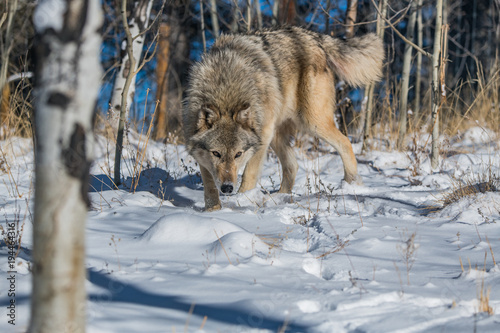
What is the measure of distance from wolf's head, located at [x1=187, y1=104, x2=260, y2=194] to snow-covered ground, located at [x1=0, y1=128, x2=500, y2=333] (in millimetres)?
384

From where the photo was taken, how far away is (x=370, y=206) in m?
4.17

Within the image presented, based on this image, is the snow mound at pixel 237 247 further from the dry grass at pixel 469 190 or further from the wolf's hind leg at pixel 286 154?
the wolf's hind leg at pixel 286 154

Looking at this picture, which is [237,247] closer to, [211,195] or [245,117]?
[211,195]

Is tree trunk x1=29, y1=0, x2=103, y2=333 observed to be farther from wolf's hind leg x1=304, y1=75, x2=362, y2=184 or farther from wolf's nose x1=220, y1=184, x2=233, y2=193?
wolf's hind leg x1=304, y1=75, x2=362, y2=184

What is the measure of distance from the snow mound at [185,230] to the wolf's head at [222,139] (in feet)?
4.44

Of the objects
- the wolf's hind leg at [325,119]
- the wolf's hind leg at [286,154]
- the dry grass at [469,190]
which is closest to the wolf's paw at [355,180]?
the wolf's hind leg at [325,119]

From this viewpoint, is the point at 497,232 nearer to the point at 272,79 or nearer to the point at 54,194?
the point at 272,79

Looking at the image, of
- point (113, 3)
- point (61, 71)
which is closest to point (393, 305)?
point (61, 71)

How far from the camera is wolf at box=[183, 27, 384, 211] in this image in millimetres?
4574

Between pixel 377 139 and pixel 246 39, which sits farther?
pixel 377 139

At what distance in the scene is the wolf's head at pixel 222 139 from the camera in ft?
14.8

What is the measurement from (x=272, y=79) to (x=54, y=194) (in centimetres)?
393

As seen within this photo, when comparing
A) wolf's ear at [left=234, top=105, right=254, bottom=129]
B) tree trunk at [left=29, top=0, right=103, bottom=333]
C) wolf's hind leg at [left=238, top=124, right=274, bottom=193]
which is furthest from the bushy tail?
tree trunk at [left=29, top=0, right=103, bottom=333]

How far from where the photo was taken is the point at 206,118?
4.54m
